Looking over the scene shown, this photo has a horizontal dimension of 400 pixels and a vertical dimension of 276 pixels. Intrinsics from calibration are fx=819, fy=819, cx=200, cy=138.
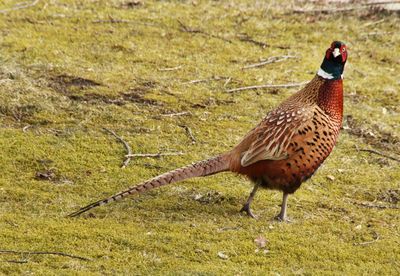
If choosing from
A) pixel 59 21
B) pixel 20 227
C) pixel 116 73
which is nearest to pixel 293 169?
pixel 20 227

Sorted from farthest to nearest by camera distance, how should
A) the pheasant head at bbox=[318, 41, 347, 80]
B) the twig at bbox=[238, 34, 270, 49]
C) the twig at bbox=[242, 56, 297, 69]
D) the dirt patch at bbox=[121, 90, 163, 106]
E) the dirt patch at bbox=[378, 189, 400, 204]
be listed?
the twig at bbox=[238, 34, 270, 49]
the twig at bbox=[242, 56, 297, 69]
the dirt patch at bbox=[121, 90, 163, 106]
the dirt patch at bbox=[378, 189, 400, 204]
the pheasant head at bbox=[318, 41, 347, 80]

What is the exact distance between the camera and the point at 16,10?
32.8 feet

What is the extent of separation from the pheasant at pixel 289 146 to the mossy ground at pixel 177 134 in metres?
0.25

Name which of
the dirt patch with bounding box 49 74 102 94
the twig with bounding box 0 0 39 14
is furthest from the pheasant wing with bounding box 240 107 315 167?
the twig with bounding box 0 0 39 14

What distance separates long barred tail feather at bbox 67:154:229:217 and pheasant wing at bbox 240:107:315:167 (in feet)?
0.66

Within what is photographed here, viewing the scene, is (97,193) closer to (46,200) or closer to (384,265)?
(46,200)

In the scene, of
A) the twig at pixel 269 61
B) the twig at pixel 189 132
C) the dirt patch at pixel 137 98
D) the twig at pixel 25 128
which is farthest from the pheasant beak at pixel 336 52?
the twig at pixel 269 61

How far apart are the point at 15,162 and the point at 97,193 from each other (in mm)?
783

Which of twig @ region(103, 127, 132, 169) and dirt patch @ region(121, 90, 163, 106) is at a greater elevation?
dirt patch @ region(121, 90, 163, 106)

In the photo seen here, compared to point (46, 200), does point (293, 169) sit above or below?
above

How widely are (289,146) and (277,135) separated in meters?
0.12

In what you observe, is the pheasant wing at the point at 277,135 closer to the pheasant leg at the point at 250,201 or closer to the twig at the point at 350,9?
the pheasant leg at the point at 250,201

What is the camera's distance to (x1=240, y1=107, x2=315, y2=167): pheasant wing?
5.66m

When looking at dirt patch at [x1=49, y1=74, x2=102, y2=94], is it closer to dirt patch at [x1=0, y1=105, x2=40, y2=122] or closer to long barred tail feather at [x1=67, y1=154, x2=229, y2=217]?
dirt patch at [x1=0, y1=105, x2=40, y2=122]
